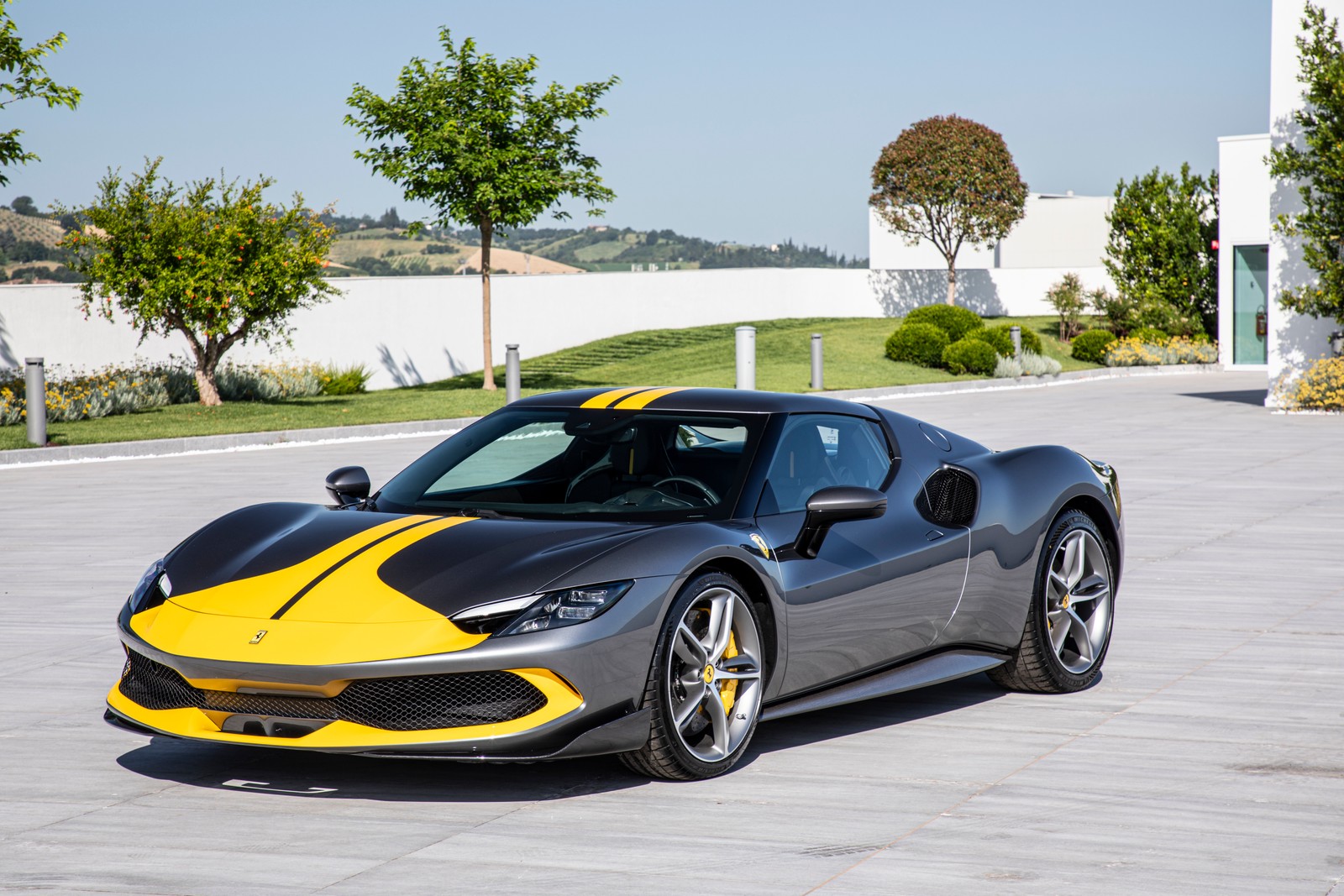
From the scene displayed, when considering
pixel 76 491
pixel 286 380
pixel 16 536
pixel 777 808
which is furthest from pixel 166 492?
pixel 286 380

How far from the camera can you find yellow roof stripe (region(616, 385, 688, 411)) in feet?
20.6

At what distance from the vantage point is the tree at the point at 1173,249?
41.6 meters

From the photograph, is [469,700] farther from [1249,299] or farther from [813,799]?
[1249,299]

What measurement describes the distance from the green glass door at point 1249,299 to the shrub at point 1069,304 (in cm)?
683

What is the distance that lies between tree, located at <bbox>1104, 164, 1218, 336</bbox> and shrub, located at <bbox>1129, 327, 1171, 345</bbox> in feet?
0.51

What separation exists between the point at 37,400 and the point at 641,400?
51.3 ft

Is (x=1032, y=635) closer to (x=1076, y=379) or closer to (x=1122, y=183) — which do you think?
(x=1076, y=379)

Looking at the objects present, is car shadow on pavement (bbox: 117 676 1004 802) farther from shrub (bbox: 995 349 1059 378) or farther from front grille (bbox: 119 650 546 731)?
shrub (bbox: 995 349 1059 378)

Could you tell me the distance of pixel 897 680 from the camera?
6.12m

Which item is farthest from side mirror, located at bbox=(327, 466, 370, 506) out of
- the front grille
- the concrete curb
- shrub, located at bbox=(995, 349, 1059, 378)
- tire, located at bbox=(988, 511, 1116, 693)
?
shrub, located at bbox=(995, 349, 1059, 378)

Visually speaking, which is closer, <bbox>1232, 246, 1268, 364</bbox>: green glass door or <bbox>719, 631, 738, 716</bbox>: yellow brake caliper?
<bbox>719, 631, 738, 716</bbox>: yellow brake caliper

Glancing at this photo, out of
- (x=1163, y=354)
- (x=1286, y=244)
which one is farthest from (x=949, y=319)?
(x=1286, y=244)

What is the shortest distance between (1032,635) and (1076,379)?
31.7 m

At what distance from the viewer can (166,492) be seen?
15.2m
